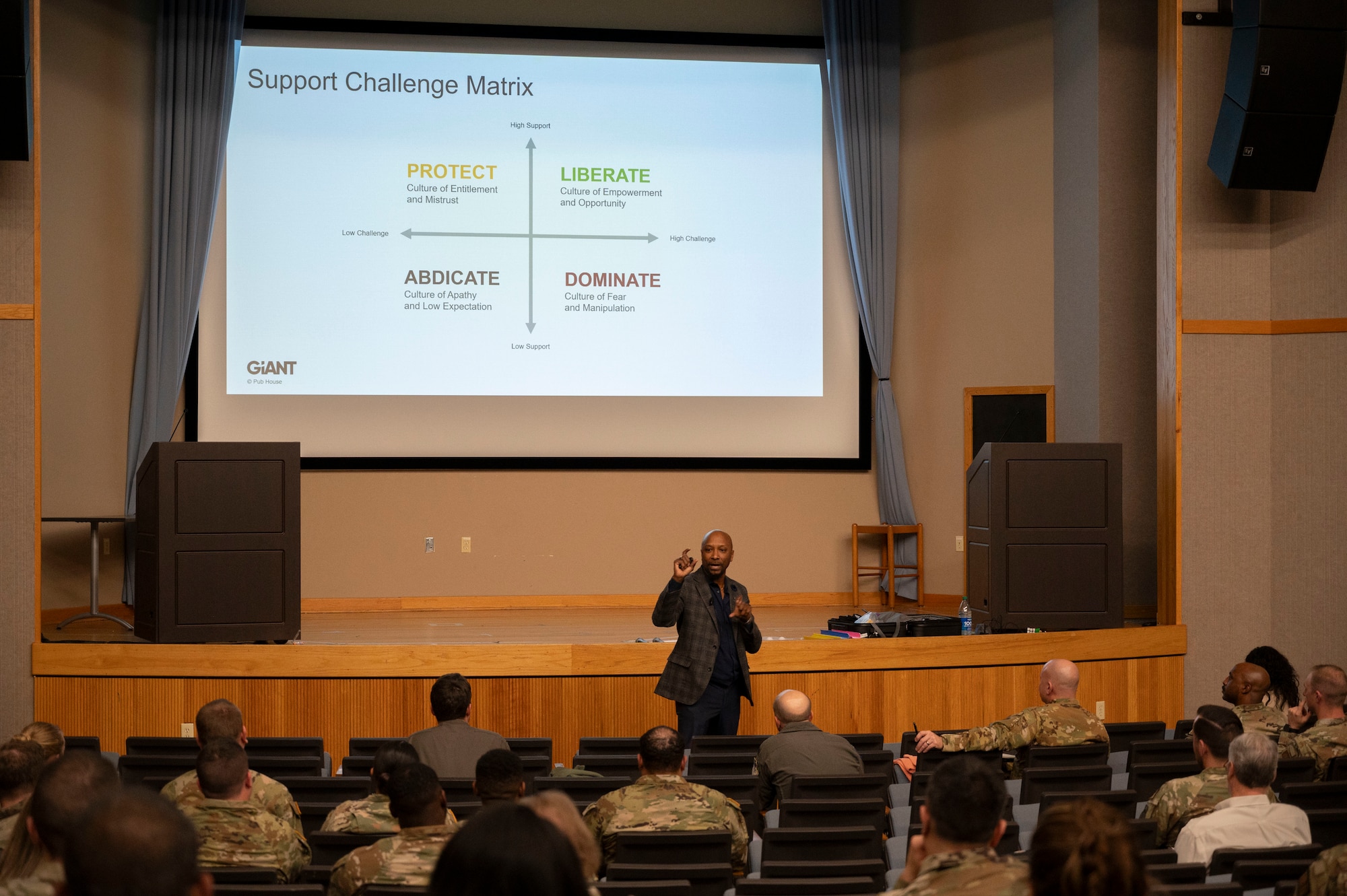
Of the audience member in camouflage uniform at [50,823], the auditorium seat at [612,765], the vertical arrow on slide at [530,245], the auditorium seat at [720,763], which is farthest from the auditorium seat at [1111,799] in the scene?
the vertical arrow on slide at [530,245]

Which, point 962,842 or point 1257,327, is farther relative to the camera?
point 1257,327

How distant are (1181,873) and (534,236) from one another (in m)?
7.21

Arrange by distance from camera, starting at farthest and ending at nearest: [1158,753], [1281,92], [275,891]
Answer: [1281,92] → [1158,753] → [275,891]

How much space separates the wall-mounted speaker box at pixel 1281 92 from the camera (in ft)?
22.1

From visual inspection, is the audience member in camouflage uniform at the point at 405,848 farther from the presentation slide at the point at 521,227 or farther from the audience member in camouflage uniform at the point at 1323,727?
the presentation slide at the point at 521,227

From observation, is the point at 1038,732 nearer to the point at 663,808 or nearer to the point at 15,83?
the point at 663,808

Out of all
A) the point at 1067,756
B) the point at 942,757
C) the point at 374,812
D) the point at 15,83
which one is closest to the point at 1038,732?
the point at 1067,756

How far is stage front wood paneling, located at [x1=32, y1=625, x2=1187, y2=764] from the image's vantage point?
6.21 metres

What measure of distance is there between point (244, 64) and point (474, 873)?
888cm

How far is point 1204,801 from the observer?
3441mm

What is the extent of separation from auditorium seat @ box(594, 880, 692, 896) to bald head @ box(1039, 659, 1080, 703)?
240cm

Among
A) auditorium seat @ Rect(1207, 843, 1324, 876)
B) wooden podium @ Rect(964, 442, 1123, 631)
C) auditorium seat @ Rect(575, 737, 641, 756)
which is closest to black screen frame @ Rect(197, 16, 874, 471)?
wooden podium @ Rect(964, 442, 1123, 631)

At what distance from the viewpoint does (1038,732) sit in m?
4.57

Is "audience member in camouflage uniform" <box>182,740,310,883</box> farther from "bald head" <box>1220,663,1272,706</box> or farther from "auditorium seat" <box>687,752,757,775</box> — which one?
"bald head" <box>1220,663,1272,706</box>
